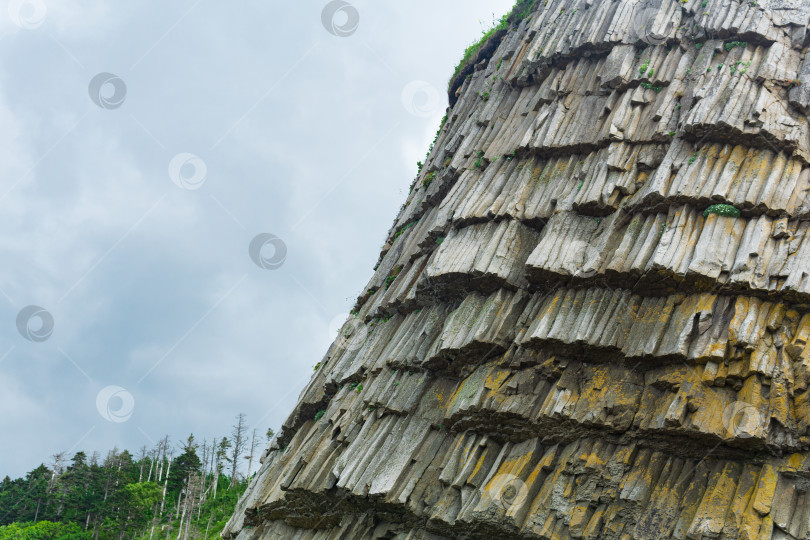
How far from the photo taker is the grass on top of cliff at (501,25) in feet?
109

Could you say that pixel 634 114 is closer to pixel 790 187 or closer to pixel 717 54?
pixel 717 54

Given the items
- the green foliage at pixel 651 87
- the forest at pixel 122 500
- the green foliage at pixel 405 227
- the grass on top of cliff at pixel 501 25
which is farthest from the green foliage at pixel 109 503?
the green foliage at pixel 651 87

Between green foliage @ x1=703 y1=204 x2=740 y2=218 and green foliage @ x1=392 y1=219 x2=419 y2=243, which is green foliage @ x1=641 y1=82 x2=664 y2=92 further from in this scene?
green foliage @ x1=392 y1=219 x2=419 y2=243

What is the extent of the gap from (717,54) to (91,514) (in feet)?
244

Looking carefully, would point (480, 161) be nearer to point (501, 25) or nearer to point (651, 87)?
point (651, 87)

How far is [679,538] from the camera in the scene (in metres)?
13.2
